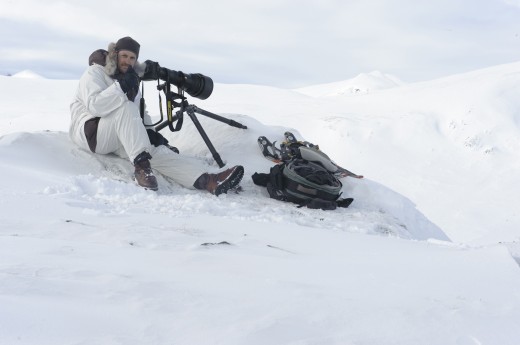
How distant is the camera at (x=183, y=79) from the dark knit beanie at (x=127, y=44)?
0.86ft

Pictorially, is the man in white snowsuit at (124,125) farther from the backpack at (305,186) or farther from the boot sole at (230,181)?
the backpack at (305,186)

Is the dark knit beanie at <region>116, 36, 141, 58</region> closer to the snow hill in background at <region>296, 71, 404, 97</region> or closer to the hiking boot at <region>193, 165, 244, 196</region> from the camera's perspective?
the hiking boot at <region>193, 165, 244, 196</region>

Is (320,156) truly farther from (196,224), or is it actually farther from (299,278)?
(299,278)

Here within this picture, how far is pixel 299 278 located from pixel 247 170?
10.3 feet

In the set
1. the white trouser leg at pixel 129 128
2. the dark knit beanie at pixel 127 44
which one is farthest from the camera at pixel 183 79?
the white trouser leg at pixel 129 128

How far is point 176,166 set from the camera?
411 cm

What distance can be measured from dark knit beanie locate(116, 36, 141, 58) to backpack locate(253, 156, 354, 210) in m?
1.48

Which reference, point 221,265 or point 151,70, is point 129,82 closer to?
point 151,70

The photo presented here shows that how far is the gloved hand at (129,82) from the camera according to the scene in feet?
12.9

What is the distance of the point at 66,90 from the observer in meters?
18.6

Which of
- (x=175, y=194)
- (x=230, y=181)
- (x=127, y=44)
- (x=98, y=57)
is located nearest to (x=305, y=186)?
(x=230, y=181)

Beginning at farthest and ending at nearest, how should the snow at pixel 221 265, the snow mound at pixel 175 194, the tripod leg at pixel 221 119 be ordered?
1. the tripod leg at pixel 221 119
2. the snow mound at pixel 175 194
3. the snow at pixel 221 265

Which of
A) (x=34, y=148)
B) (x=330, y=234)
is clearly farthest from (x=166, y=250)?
(x=34, y=148)

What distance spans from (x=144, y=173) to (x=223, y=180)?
0.58 m
